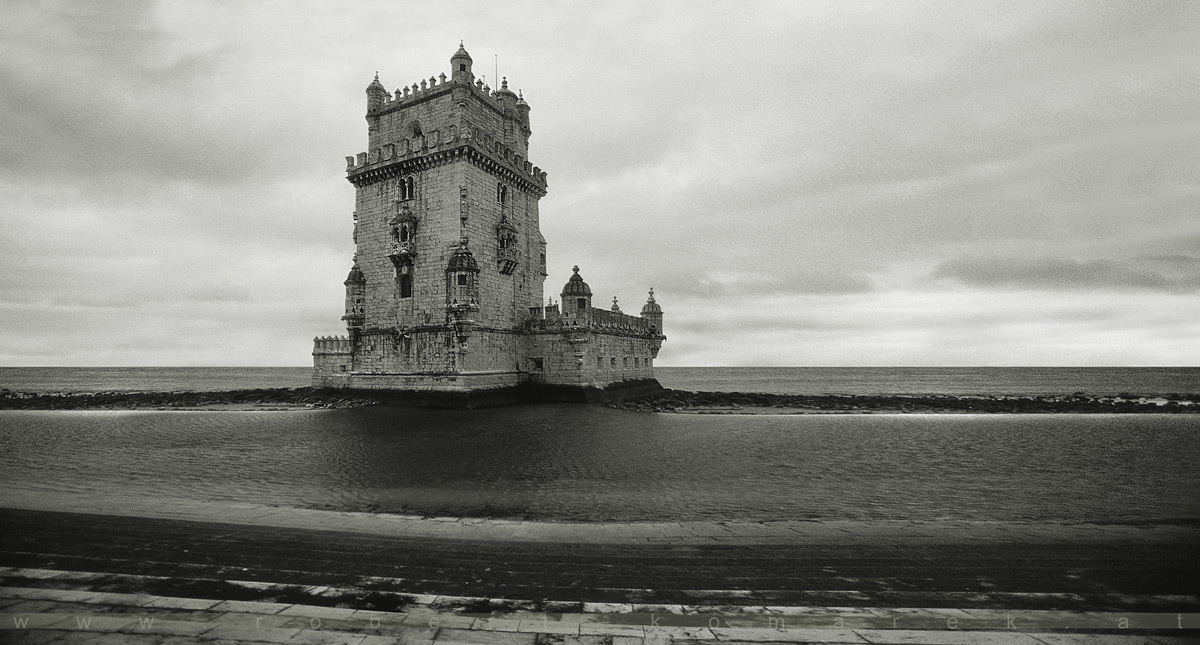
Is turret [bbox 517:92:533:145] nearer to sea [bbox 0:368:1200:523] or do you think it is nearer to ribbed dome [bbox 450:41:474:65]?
ribbed dome [bbox 450:41:474:65]

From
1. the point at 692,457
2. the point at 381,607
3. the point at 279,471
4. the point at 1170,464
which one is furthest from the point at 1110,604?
the point at 1170,464

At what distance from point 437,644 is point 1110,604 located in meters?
7.74

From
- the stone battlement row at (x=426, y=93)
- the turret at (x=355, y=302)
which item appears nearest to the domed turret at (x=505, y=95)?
the stone battlement row at (x=426, y=93)

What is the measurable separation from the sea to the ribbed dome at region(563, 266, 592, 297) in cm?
1108

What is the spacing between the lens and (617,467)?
1697 centimetres

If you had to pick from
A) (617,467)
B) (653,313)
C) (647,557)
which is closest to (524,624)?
(647,557)

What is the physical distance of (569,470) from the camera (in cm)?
1631

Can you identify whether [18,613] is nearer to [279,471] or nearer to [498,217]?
[279,471]

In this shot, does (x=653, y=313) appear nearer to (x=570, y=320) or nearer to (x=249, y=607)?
(x=570, y=320)

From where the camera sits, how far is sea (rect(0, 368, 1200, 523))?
477 inches

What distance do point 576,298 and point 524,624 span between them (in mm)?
34218

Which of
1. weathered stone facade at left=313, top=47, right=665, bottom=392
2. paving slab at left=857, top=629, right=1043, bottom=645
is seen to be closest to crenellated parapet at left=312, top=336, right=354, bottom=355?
weathered stone facade at left=313, top=47, right=665, bottom=392

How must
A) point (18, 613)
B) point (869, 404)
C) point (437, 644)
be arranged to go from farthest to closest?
1. point (869, 404)
2. point (18, 613)
3. point (437, 644)

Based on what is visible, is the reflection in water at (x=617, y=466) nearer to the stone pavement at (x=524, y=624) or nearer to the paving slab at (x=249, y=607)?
the stone pavement at (x=524, y=624)
